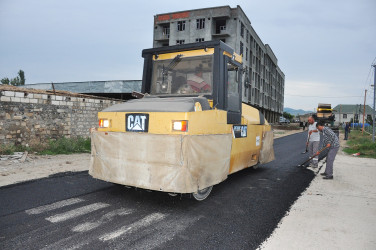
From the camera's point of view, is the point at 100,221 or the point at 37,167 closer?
the point at 100,221

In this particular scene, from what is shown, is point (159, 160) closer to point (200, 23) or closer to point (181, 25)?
point (200, 23)

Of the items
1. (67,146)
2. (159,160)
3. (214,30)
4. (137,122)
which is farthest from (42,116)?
(214,30)

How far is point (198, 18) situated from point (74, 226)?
138ft

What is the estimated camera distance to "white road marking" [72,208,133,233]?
351 centimetres

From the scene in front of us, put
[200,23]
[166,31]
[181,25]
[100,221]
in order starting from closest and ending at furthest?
[100,221]
[200,23]
[181,25]
[166,31]

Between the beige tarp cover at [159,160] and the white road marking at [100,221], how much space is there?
0.44m

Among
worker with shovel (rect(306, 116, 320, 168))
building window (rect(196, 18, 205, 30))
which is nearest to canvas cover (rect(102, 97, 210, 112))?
worker with shovel (rect(306, 116, 320, 168))

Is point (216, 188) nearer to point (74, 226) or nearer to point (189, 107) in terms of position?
point (189, 107)

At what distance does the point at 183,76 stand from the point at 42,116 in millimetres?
7711

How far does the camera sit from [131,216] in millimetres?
4016

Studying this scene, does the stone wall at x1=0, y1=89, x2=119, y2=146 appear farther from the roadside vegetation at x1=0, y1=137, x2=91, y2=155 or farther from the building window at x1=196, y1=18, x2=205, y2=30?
the building window at x1=196, y1=18, x2=205, y2=30

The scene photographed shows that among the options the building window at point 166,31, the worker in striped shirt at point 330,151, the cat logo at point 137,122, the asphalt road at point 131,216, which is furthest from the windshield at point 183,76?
the building window at point 166,31

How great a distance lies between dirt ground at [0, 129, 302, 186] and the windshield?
373 centimetres

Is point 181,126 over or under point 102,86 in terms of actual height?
under
